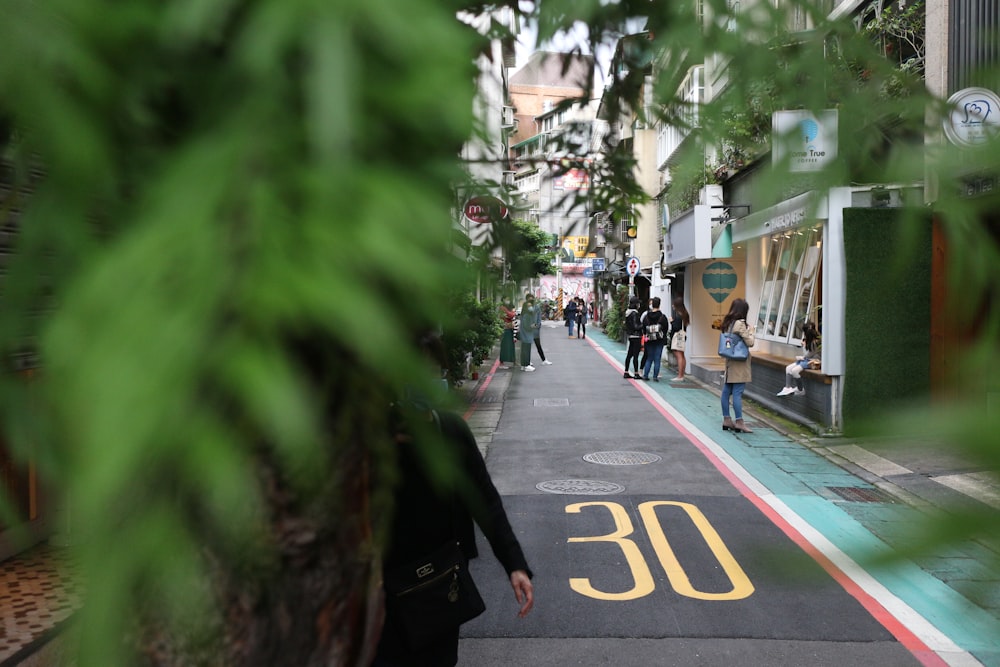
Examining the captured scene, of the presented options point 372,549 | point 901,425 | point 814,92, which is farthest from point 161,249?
point 814,92

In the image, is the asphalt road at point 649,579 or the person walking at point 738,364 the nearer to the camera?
the asphalt road at point 649,579

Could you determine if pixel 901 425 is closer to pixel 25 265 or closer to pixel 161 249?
pixel 161 249

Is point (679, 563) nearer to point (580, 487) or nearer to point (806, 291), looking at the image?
point (580, 487)

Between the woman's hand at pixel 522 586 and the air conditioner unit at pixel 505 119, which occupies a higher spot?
the air conditioner unit at pixel 505 119

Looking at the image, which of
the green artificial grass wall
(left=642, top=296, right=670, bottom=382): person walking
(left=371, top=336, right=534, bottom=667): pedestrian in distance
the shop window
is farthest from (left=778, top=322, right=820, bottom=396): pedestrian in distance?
(left=371, top=336, right=534, bottom=667): pedestrian in distance

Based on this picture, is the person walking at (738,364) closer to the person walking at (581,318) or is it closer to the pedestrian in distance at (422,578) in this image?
the pedestrian in distance at (422,578)

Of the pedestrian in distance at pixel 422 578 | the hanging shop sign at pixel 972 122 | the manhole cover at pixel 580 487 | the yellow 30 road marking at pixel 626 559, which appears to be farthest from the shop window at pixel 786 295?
the hanging shop sign at pixel 972 122

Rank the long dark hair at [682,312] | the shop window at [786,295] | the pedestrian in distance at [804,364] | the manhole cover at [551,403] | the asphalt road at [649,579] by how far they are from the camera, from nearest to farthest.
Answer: the asphalt road at [649,579] < the pedestrian in distance at [804,364] < the shop window at [786,295] < the manhole cover at [551,403] < the long dark hair at [682,312]

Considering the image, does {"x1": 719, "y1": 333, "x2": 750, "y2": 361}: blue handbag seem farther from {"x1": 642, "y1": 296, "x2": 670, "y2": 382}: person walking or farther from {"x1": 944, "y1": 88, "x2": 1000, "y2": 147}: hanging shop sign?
{"x1": 944, "y1": 88, "x2": 1000, "y2": 147}: hanging shop sign

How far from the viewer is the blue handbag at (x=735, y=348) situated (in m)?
11.3

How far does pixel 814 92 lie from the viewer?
1015 millimetres

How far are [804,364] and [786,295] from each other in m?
3.04

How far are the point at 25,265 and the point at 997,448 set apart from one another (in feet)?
2.56

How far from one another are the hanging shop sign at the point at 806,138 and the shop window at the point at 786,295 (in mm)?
11191
